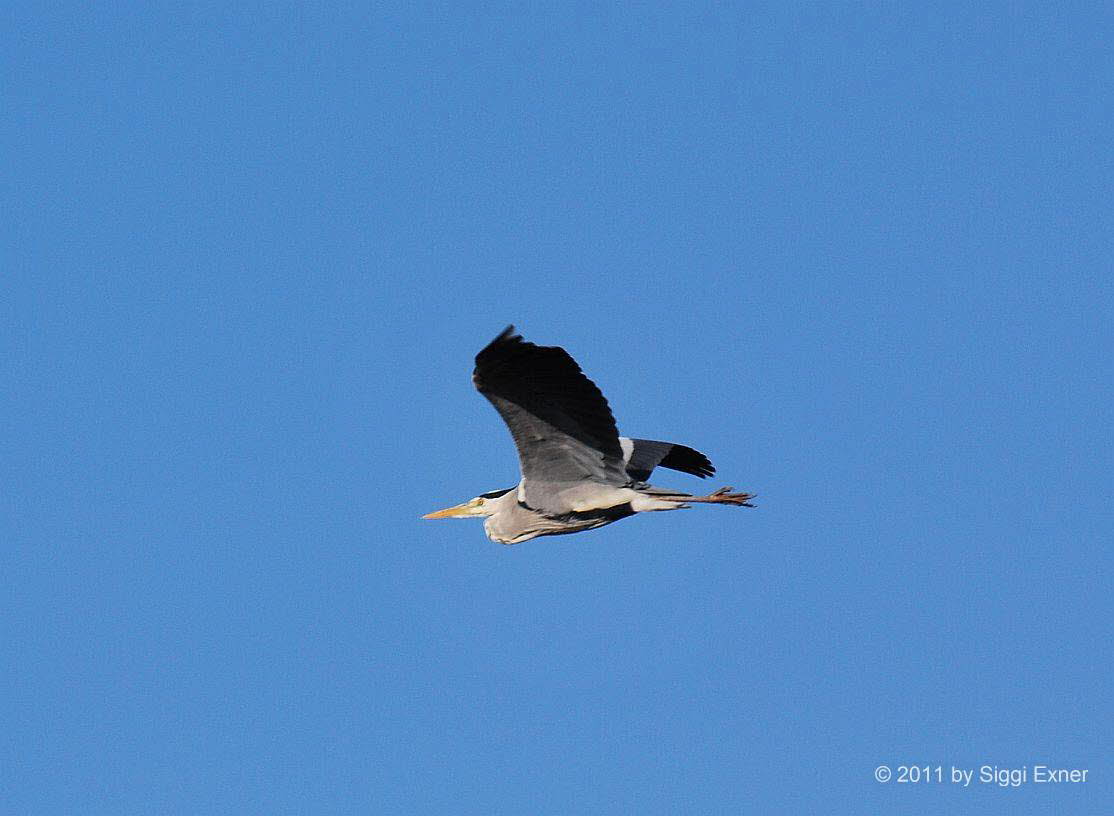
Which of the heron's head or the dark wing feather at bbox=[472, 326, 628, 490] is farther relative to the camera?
the heron's head

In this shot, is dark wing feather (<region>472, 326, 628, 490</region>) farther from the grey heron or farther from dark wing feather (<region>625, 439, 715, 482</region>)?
dark wing feather (<region>625, 439, 715, 482</region>)

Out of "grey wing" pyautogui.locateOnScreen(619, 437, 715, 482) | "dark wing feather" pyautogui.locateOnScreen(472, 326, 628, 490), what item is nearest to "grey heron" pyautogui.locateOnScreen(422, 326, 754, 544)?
"dark wing feather" pyautogui.locateOnScreen(472, 326, 628, 490)

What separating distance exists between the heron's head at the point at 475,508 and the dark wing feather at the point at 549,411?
5.38 feet

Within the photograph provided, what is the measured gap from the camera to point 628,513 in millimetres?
13953

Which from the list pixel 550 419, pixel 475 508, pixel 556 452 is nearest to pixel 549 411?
pixel 550 419

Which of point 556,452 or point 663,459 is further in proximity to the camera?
point 663,459

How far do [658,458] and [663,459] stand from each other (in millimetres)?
1071

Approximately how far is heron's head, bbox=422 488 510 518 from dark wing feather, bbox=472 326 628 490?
1.64 metres

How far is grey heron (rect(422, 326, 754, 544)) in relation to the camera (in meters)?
12.5

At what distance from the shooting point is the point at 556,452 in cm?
1360

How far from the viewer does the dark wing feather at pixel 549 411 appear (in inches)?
488

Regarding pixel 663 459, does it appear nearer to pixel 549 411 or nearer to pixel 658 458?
pixel 658 458

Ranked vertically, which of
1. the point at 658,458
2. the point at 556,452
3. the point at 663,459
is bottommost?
the point at 556,452

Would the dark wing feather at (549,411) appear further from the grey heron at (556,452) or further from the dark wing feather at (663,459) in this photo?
the dark wing feather at (663,459)
